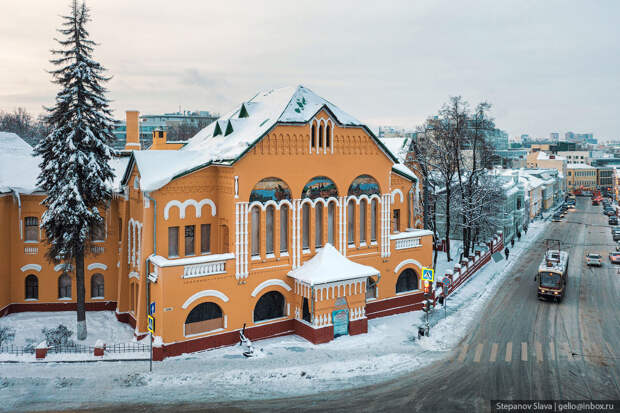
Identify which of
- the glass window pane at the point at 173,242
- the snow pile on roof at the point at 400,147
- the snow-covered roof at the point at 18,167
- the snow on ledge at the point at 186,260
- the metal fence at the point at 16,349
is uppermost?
the snow pile on roof at the point at 400,147

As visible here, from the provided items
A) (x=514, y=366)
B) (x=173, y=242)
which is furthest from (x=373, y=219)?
(x=173, y=242)

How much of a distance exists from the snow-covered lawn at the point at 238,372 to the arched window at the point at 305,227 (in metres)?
4.88

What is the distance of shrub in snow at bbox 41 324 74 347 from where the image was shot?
76.2 feet

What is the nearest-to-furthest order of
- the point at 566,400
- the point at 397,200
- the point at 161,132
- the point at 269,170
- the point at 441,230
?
the point at 566,400 < the point at 269,170 < the point at 397,200 < the point at 161,132 < the point at 441,230

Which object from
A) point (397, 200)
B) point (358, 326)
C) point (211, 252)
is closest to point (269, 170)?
point (211, 252)

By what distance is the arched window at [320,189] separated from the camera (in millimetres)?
25891

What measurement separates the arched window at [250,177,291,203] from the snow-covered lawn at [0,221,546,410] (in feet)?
22.9

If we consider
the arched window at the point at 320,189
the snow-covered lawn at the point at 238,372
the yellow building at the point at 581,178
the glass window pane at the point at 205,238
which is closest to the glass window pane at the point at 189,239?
the glass window pane at the point at 205,238

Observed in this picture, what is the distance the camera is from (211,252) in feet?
83.9

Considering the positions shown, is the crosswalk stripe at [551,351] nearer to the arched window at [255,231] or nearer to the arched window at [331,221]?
the arched window at [331,221]

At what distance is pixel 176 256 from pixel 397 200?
15197 millimetres

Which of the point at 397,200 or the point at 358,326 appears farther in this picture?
the point at 397,200

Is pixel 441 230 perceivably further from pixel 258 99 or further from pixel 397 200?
pixel 258 99

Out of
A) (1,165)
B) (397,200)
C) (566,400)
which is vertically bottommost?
(566,400)
